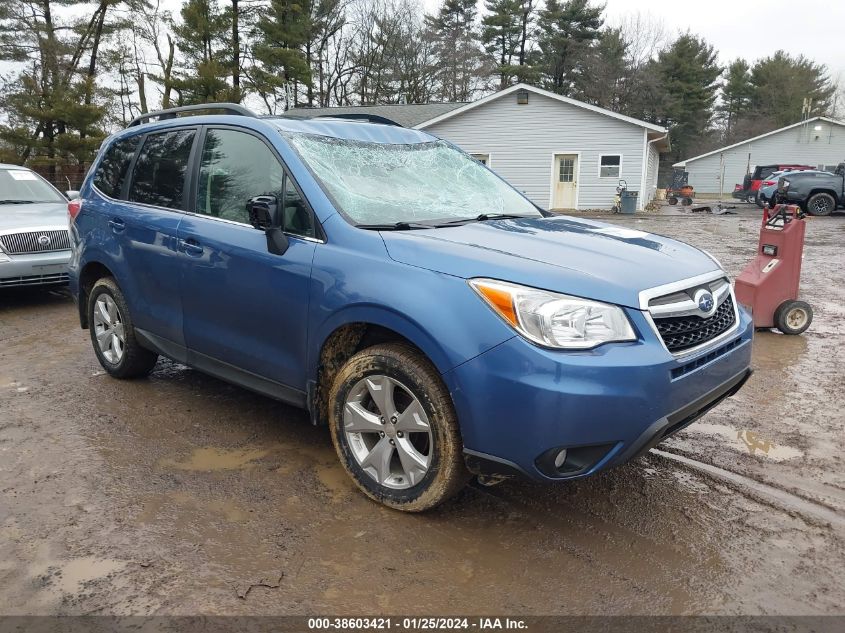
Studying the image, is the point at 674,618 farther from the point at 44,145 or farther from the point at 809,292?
the point at 44,145

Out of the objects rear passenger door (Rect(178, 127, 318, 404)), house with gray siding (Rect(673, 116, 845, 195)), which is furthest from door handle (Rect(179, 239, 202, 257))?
house with gray siding (Rect(673, 116, 845, 195))

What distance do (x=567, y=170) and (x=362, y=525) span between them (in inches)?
980

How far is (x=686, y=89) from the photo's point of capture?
5222 cm

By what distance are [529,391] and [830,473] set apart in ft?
6.97

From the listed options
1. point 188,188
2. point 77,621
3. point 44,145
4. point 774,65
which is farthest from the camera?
point 774,65

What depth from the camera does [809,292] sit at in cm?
862

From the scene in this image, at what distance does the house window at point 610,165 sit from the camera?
2542cm

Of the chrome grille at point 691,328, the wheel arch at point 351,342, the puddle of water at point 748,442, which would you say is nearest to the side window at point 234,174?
the wheel arch at point 351,342

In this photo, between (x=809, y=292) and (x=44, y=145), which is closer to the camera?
(x=809, y=292)

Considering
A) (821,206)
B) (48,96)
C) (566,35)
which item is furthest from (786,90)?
(48,96)

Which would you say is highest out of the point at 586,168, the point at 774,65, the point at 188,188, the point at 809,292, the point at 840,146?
the point at 774,65

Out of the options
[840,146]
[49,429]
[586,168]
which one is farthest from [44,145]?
[840,146]

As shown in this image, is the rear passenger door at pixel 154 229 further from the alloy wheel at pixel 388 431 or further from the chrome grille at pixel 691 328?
the chrome grille at pixel 691 328

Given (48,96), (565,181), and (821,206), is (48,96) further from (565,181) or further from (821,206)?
(821,206)
